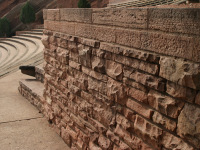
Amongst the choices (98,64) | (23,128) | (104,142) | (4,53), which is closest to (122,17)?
(98,64)

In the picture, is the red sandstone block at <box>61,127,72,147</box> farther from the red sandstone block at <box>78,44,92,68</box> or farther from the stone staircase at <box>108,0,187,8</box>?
the stone staircase at <box>108,0,187,8</box>

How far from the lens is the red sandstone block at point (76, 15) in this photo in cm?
339

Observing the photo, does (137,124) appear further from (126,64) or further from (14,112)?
(14,112)

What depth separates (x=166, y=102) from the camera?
2.17 metres

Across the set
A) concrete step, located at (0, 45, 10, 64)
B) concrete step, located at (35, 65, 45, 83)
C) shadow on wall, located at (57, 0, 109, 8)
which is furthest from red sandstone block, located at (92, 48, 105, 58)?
shadow on wall, located at (57, 0, 109, 8)

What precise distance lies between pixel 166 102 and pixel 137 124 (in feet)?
1.68

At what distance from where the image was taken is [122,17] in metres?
2.69

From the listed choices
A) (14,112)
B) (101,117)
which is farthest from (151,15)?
(14,112)

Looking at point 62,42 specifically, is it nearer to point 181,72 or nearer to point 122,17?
point 122,17

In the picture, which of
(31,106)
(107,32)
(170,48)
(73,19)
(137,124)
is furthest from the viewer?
(31,106)

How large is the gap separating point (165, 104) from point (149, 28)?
2.32 ft

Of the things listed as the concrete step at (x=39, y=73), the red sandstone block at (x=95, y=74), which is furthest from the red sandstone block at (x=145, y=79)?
the concrete step at (x=39, y=73)

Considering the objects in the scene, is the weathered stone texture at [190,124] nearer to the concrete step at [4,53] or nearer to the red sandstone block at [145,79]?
the red sandstone block at [145,79]

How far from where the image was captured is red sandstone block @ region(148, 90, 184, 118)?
2.08m
